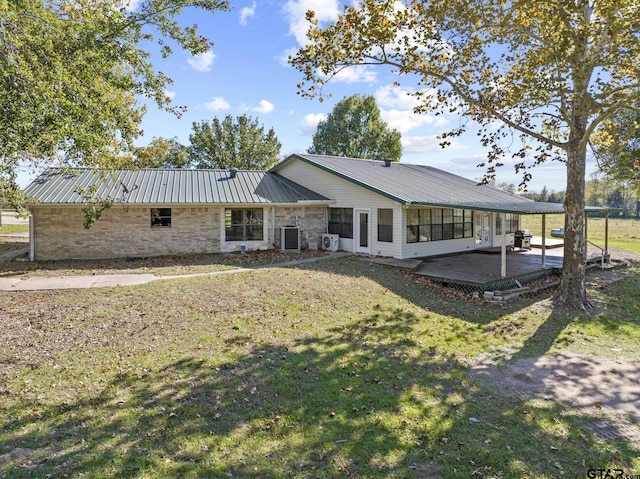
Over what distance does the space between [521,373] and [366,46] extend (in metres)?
8.72

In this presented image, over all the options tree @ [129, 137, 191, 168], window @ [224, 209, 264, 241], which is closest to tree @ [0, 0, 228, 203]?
window @ [224, 209, 264, 241]

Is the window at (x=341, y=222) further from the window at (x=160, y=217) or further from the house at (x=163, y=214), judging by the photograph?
the window at (x=160, y=217)

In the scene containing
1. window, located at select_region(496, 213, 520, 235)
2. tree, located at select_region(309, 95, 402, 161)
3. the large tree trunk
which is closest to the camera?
the large tree trunk

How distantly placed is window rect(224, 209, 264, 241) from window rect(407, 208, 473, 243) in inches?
249

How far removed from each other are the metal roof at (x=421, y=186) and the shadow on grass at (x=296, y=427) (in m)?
8.40

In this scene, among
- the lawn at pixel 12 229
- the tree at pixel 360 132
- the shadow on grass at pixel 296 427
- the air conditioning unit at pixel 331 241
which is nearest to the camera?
the shadow on grass at pixel 296 427

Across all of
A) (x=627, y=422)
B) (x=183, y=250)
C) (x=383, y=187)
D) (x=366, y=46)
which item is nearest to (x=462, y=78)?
(x=366, y=46)

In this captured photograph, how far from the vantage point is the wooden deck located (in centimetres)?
1244

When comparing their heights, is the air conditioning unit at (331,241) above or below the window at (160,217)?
below

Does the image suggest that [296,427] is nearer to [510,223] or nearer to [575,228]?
[575,228]

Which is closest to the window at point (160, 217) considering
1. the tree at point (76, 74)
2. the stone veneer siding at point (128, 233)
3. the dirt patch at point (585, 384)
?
the stone veneer siding at point (128, 233)

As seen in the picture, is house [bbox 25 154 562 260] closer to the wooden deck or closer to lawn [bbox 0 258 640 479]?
the wooden deck

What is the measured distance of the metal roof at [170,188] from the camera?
15328 millimetres

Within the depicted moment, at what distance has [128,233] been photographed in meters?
15.9
